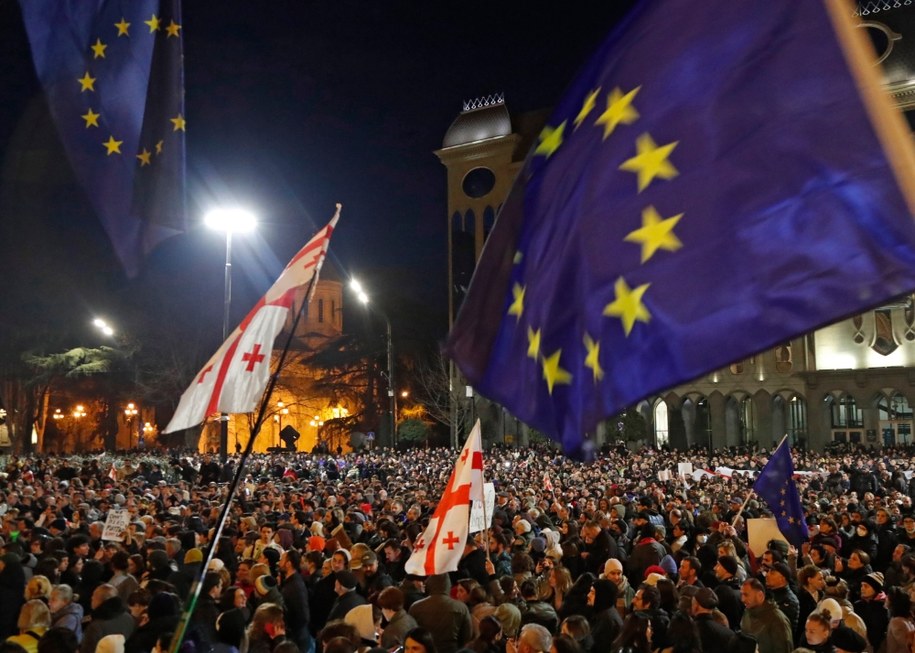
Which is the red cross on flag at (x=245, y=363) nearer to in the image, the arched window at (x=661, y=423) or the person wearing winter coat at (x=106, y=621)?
the person wearing winter coat at (x=106, y=621)

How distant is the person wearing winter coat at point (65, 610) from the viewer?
680 cm

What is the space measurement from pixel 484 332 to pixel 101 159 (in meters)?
4.21

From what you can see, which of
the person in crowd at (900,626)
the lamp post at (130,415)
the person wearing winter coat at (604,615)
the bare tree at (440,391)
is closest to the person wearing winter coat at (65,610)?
the person wearing winter coat at (604,615)

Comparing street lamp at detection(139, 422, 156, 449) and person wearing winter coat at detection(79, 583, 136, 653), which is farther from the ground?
street lamp at detection(139, 422, 156, 449)

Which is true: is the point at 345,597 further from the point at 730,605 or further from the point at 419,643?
the point at 730,605

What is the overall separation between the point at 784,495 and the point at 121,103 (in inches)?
375

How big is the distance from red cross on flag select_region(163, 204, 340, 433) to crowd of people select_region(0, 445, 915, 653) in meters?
1.36

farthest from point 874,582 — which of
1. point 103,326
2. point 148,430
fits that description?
point 148,430

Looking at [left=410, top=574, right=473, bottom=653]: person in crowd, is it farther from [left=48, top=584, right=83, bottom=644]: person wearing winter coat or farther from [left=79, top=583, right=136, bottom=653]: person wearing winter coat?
[left=48, top=584, right=83, bottom=644]: person wearing winter coat

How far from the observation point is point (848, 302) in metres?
2.81

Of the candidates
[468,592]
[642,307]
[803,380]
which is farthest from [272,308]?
[803,380]

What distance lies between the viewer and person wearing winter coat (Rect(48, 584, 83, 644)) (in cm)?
680

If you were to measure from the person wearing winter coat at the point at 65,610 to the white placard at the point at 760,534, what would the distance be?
786 centimetres

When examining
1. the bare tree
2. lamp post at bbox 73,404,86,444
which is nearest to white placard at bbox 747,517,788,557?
the bare tree
